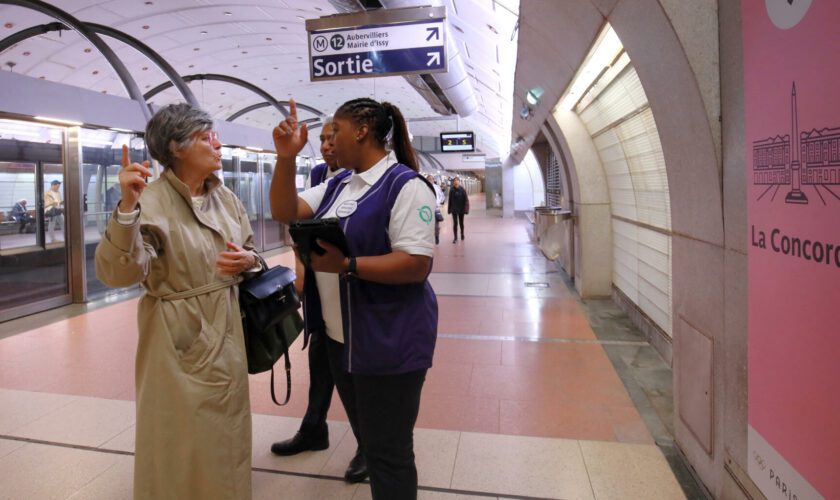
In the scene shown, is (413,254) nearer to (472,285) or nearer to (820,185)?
(820,185)

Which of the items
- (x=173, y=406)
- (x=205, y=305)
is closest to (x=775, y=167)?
(x=205, y=305)

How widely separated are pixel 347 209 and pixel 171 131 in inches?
28.1

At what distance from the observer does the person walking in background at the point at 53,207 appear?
707cm

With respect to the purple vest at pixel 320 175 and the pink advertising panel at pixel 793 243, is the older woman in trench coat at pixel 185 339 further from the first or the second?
the pink advertising panel at pixel 793 243

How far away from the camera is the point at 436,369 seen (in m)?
4.14

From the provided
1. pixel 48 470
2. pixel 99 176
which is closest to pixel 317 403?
pixel 48 470

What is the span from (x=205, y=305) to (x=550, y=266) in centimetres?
833

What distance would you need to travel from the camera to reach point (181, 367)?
5.75ft

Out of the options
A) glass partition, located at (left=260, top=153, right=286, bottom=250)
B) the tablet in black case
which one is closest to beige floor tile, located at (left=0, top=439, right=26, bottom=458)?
the tablet in black case

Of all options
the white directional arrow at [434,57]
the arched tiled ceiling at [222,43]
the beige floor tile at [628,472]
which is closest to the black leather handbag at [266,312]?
the beige floor tile at [628,472]

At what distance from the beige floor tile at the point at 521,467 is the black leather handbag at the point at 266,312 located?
3.71 ft

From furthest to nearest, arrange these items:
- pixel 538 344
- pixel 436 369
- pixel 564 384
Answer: pixel 538 344 < pixel 436 369 < pixel 564 384

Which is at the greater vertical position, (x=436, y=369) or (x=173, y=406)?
(x=173, y=406)

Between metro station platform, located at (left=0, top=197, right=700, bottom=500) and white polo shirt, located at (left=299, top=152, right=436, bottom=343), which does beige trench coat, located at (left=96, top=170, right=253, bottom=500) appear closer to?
white polo shirt, located at (left=299, top=152, right=436, bottom=343)
